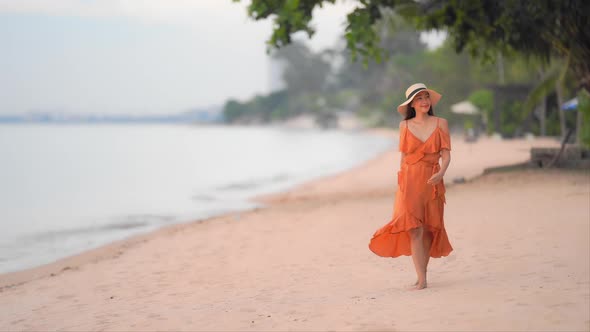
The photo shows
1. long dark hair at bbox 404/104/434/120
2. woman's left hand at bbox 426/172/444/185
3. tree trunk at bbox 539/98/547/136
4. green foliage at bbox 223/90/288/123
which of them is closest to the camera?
woman's left hand at bbox 426/172/444/185

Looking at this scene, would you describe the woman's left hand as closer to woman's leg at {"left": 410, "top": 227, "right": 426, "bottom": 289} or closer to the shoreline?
woman's leg at {"left": 410, "top": 227, "right": 426, "bottom": 289}

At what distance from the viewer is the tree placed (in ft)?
45.5

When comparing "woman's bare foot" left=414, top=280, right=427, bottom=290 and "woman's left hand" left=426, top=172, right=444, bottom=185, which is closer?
"woman's left hand" left=426, top=172, right=444, bottom=185

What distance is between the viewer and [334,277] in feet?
24.9

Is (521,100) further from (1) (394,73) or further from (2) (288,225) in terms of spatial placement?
(1) (394,73)

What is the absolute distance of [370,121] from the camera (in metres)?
107

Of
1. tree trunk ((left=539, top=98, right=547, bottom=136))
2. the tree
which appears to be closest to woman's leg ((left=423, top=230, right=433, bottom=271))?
the tree

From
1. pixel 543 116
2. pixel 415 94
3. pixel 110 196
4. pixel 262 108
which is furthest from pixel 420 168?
pixel 262 108

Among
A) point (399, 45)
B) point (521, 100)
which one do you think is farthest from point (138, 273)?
point (399, 45)

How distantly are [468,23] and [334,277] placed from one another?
8.99 metres

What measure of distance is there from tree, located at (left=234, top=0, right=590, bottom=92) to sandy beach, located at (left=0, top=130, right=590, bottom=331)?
3.07m

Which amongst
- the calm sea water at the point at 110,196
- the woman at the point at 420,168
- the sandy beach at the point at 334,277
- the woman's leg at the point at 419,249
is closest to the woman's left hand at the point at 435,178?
the woman at the point at 420,168

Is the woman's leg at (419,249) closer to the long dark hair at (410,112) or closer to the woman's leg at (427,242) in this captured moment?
the woman's leg at (427,242)

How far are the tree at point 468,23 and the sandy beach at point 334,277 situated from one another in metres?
3.07
